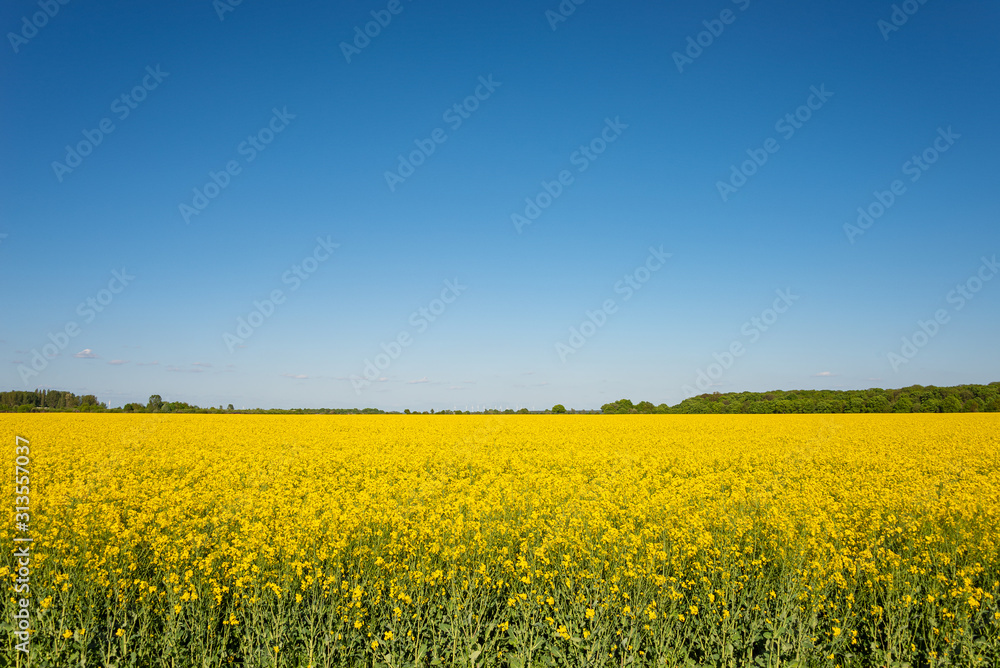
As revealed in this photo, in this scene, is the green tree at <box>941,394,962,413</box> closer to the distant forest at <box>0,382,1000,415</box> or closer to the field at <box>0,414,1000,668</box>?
the distant forest at <box>0,382,1000,415</box>

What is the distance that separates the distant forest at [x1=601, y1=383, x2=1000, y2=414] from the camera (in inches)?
2079

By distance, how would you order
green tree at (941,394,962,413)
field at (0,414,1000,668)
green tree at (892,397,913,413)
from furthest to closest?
green tree at (892,397,913,413), green tree at (941,394,962,413), field at (0,414,1000,668)

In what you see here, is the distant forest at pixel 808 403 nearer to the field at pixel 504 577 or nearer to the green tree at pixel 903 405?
the green tree at pixel 903 405

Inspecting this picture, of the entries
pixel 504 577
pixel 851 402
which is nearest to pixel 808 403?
pixel 851 402

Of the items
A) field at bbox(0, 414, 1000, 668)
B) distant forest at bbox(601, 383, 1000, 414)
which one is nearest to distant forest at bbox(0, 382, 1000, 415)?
distant forest at bbox(601, 383, 1000, 414)

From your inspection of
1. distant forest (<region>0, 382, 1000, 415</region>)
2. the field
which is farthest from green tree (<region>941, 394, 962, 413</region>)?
the field

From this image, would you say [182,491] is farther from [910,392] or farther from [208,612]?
[910,392]

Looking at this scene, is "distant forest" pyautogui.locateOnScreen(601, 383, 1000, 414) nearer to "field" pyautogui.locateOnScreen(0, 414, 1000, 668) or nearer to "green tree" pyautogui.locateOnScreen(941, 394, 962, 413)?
"green tree" pyautogui.locateOnScreen(941, 394, 962, 413)

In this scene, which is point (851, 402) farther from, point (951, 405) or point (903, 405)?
point (951, 405)

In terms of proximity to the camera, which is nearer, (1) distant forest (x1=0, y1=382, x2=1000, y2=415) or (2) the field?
(2) the field

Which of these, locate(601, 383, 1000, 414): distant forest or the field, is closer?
the field

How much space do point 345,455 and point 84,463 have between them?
20.3ft

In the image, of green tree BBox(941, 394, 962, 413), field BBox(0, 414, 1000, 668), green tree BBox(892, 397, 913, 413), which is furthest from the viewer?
green tree BBox(892, 397, 913, 413)

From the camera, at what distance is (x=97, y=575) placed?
555 centimetres
